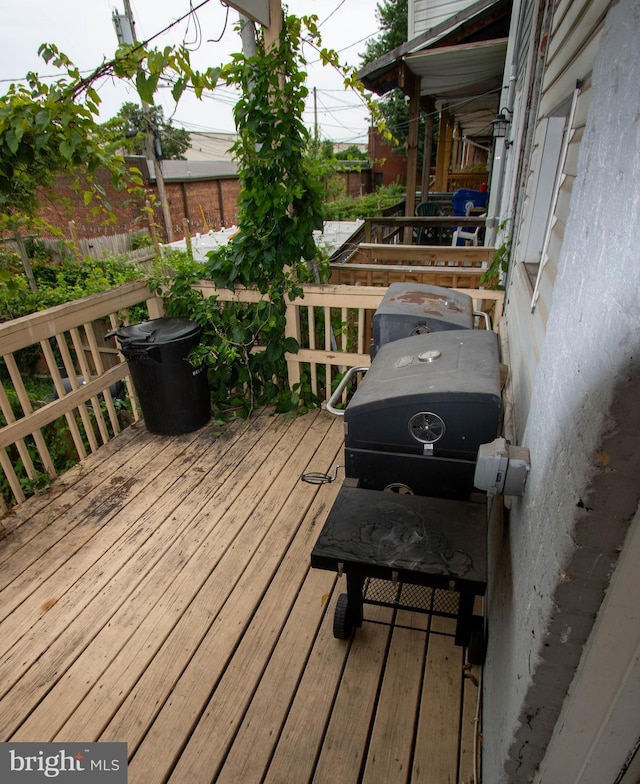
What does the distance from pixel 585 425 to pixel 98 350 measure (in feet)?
11.3

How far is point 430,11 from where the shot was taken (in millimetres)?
8961

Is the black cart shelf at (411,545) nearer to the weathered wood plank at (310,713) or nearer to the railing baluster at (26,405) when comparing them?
the weathered wood plank at (310,713)

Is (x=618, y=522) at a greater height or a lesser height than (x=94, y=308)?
greater

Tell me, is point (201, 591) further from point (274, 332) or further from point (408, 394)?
point (274, 332)

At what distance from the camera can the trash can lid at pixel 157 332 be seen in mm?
3066

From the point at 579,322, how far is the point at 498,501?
1.34 meters

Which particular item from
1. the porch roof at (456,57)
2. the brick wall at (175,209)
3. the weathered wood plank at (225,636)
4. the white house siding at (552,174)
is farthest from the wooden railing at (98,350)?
the brick wall at (175,209)

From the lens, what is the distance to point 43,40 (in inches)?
94.8

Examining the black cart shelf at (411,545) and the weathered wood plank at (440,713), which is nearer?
the black cart shelf at (411,545)

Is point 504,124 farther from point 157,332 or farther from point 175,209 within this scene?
point 175,209

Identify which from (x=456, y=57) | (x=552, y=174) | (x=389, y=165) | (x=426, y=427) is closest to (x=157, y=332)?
(x=426, y=427)

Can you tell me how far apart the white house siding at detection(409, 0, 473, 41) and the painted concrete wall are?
33.4ft

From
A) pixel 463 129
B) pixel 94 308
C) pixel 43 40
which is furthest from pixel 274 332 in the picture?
pixel 463 129

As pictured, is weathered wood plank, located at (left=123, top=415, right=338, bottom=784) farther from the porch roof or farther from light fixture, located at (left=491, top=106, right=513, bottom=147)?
the porch roof
